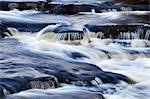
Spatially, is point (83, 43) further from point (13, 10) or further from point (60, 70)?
point (13, 10)

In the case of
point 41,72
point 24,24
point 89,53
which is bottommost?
point 89,53

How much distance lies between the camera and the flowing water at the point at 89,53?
5.94 meters

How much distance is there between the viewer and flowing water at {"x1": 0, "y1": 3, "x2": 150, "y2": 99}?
5940 mm

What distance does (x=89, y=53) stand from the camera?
7988mm

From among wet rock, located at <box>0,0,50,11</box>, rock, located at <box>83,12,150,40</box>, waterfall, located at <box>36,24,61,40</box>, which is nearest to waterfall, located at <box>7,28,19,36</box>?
waterfall, located at <box>36,24,61,40</box>

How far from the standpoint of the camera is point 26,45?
8.30 meters

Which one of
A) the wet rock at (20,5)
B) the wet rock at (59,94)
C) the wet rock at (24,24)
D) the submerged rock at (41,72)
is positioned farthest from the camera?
the wet rock at (20,5)

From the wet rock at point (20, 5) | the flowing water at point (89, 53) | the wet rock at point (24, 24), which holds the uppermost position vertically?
the wet rock at point (20, 5)

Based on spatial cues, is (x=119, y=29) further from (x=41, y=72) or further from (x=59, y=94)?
(x=59, y=94)

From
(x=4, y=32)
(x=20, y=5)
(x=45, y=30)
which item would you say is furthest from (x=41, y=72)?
(x=20, y=5)

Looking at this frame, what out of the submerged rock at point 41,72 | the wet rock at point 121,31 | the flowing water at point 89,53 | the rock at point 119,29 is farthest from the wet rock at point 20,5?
the submerged rock at point 41,72

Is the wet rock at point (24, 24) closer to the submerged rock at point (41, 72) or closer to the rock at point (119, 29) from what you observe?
the rock at point (119, 29)

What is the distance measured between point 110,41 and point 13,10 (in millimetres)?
3184

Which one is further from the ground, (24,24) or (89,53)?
(24,24)
